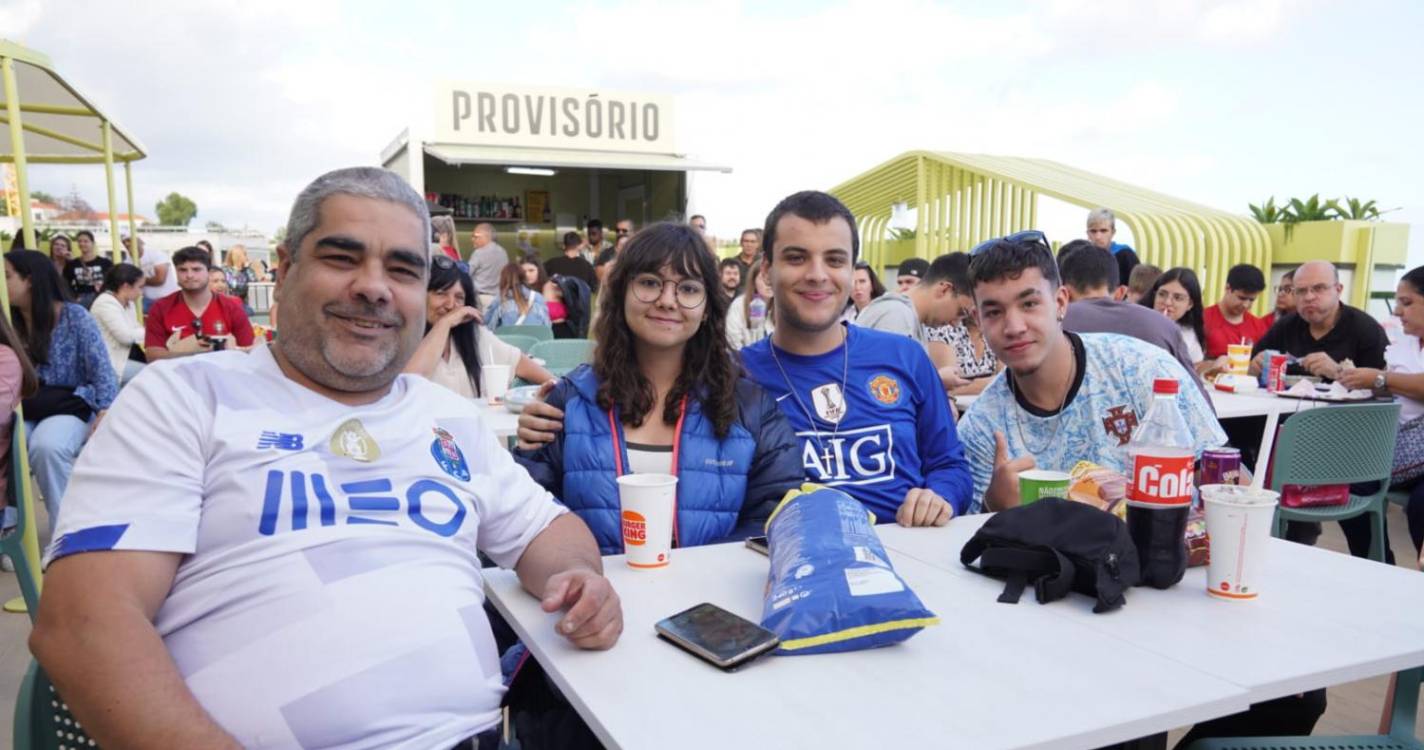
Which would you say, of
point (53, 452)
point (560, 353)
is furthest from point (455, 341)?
point (53, 452)

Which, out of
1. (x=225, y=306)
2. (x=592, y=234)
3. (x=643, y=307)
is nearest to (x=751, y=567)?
(x=643, y=307)

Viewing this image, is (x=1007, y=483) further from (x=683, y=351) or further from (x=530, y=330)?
(x=530, y=330)

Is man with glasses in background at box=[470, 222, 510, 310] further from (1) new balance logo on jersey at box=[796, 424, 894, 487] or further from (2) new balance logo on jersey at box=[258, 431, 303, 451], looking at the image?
(2) new balance logo on jersey at box=[258, 431, 303, 451]

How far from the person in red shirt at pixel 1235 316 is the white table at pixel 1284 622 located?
15.3ft

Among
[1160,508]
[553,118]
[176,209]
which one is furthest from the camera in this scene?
[176,209]

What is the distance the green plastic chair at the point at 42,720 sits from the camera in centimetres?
113

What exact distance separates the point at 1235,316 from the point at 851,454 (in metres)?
4.87

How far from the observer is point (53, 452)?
3.65 meters

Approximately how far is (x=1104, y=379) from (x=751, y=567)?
1.22 metres

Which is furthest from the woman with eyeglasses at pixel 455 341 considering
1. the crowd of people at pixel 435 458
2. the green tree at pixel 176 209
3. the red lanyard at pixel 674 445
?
the green tree at pixel 176 209

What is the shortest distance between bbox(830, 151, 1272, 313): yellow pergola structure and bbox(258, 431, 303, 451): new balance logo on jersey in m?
10.1

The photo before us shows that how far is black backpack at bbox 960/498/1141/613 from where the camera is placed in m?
1.36

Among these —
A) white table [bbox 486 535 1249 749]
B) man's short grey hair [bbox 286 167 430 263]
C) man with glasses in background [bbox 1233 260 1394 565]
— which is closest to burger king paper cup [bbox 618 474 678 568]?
white table [bbox 486 535 1249 749]

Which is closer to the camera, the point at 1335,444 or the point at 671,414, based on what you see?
the point at 671,414
